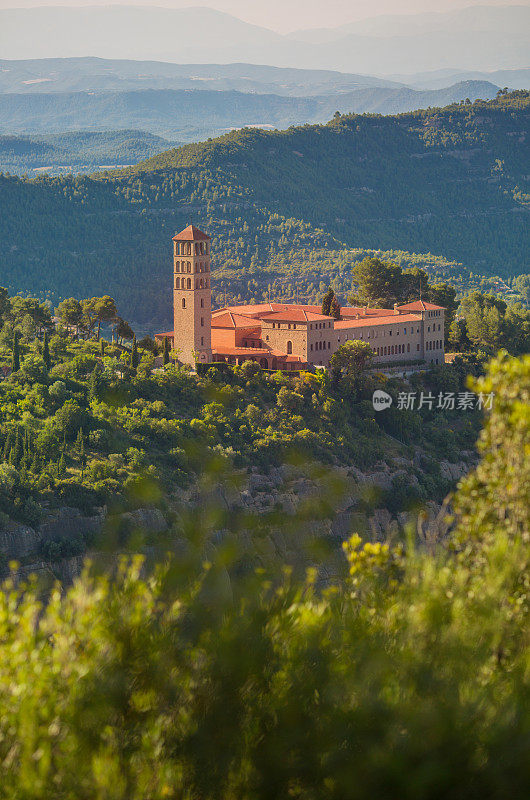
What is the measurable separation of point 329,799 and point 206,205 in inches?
4435

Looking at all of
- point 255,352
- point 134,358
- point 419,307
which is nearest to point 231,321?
point 255,352

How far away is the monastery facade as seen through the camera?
4694 centimetres

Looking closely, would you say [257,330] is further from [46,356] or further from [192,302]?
[46,356]

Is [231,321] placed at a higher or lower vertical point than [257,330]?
higher

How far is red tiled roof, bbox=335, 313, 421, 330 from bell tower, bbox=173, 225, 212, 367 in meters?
5.26

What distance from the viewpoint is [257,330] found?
49.2 meters

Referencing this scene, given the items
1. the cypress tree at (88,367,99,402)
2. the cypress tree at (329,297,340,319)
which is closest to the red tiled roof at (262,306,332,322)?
the cypress tree at (329,297,340,319)

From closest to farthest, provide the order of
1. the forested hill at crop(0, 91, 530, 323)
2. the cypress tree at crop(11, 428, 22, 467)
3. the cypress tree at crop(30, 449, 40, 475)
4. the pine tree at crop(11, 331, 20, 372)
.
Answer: the cypress tree at crop(30, 449, 40, 475)
the cypress tree at crop(11, 428, 22, 467)
the pine tree at crop(11, 331, 20, 372)
the forested hill at crop(0, 91, 530, 323)

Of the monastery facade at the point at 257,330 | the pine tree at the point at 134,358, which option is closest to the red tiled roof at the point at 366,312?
the monastery facade at the point at 257,330

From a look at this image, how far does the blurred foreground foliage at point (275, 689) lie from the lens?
10.0m

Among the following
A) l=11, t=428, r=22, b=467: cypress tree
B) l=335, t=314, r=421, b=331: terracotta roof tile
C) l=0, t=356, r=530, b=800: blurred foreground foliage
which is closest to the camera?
l=0, t=356, r=530, b=800: blurred foreground foliage

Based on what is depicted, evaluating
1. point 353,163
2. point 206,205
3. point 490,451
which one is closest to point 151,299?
point 206,205

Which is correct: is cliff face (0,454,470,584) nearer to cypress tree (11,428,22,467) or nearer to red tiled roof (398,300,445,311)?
cypress tree (11,428,22,467)

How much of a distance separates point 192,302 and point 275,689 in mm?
36483
